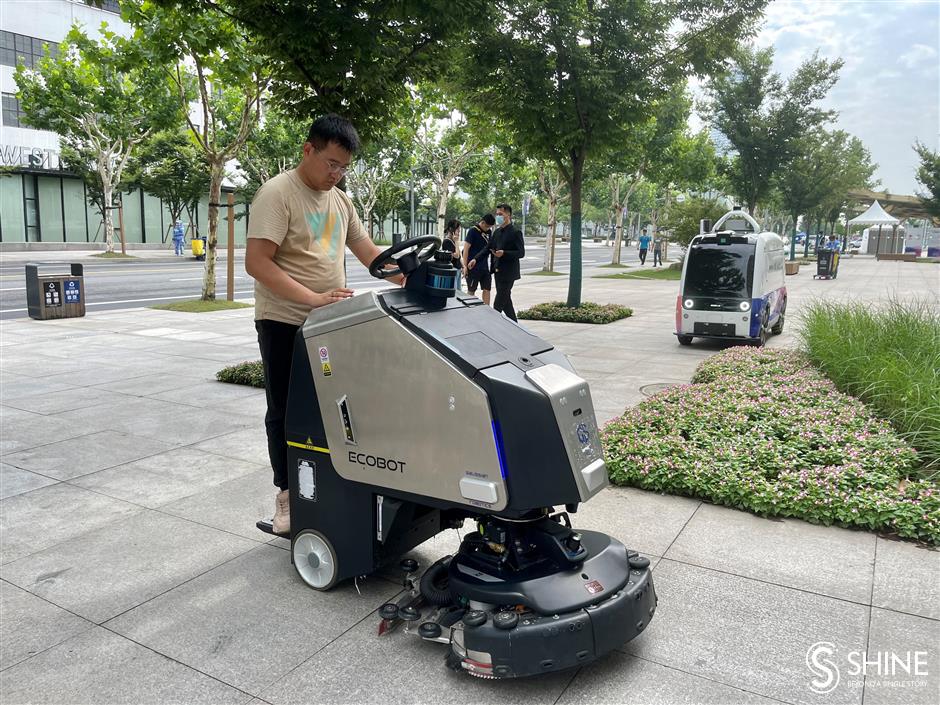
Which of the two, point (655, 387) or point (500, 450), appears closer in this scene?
point (500, 450)

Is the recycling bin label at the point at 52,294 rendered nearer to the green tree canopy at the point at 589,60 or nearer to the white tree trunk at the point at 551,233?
the green tree canopy at the point at 589,60

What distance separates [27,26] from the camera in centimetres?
4016

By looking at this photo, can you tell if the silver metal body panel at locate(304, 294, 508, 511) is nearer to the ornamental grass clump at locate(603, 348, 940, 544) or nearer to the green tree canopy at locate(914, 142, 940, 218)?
the ornamental grass clump at locate(603, 348, 940, 544)

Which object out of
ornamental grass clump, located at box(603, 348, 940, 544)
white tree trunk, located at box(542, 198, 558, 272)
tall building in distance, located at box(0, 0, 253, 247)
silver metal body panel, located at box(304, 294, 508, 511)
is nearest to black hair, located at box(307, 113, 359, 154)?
silver metal body panel, located at box(304, 294, 508, 511)

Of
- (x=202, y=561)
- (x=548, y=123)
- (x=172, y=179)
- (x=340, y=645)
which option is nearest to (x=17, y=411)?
(x=202, y=561)

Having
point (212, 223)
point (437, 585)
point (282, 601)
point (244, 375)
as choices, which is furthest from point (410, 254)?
point (212, 223)

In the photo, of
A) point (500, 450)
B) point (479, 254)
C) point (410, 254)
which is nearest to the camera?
point (500, 450)

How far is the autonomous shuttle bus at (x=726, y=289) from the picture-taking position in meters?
10.5

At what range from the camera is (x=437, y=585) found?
288 centimetres

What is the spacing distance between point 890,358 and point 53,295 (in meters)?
13.4

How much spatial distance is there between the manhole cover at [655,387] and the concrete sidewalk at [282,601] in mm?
3100

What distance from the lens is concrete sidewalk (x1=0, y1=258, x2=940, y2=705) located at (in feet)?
8.49

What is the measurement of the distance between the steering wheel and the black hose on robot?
1182 mm

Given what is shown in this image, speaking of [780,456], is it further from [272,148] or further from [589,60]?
[272,148]
